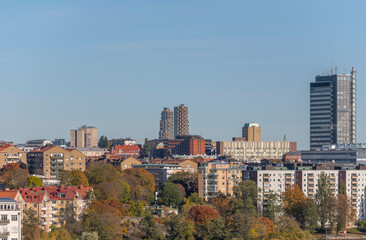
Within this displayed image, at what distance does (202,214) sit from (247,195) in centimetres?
1904

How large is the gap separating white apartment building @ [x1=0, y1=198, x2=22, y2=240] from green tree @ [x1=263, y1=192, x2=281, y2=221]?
46421 mm

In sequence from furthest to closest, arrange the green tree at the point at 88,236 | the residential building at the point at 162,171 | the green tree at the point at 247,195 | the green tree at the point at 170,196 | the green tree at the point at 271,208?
the residential building at the point at 162,171 → the green tree at the point at 170,196 → the green tree at the point at 271,208 → the green tree at the point at 247,195 → the green tree at the point at 88,236

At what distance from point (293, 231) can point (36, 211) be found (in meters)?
34.2

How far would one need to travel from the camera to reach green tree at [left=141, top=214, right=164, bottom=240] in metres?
95.7

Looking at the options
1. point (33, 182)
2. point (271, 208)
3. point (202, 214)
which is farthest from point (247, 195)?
point (33, 182)

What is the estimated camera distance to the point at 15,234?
81000 millimetres

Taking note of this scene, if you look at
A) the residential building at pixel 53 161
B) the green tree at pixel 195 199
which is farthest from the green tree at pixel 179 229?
the residential building at pixel 53 161

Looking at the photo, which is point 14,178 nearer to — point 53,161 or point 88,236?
point 53,161

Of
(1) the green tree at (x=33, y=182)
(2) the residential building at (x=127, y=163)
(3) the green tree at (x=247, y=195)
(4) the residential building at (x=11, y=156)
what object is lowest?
(3) the green tree at (x=247, y=195)

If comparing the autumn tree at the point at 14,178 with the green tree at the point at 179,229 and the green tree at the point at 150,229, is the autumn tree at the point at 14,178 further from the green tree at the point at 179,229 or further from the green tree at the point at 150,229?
the green tree at the point at 179,229

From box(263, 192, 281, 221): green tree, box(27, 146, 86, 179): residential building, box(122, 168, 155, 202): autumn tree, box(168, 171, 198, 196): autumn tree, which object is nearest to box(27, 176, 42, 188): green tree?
box(122, 168, 155, 202): autumn tree

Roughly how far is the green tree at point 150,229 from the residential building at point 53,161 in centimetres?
4148

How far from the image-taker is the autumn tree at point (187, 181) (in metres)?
136

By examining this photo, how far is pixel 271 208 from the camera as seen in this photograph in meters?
120
